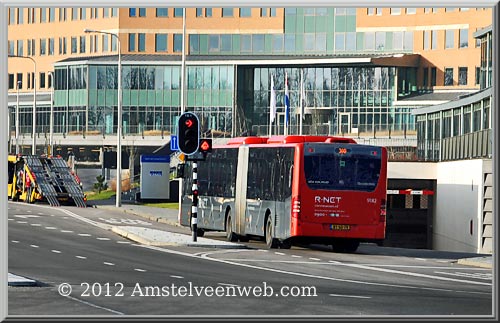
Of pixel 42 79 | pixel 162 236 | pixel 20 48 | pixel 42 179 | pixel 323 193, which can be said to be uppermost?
pixel 20 48

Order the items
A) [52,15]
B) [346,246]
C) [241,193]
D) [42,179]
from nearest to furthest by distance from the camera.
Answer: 1. [346,246]
2. [241,193]
3. [42,179]
4. [52,15]

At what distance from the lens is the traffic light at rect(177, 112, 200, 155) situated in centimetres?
3509

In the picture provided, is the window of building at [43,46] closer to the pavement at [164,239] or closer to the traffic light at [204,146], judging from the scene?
the pavement at [164,239]

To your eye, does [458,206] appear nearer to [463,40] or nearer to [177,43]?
[463,40]

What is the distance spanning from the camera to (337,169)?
3700 centimetres

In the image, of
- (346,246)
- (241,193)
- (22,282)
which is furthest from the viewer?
(241,193)

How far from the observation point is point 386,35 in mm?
105062

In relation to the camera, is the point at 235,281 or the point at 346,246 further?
the point at 346,246

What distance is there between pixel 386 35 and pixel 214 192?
6246 cm

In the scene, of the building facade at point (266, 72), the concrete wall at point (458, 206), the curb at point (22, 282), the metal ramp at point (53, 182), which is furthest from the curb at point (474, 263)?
the building facade at point (266, 72)

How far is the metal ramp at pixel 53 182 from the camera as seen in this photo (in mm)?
70000

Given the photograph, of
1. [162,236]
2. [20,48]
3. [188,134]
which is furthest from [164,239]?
[20,48]

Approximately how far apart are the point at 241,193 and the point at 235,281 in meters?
15.7

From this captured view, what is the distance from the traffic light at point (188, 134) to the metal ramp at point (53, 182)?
3490 cm
